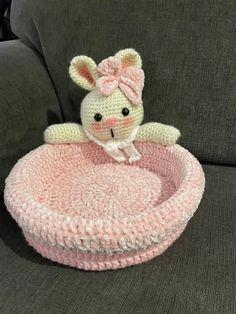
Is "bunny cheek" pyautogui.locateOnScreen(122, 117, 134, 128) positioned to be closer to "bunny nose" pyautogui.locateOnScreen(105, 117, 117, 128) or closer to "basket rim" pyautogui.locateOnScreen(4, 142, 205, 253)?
"bunny nose" pyautogui.locateOnScreen(105, 117, 117, 128)

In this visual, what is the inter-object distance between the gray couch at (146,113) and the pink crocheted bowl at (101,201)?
4cm

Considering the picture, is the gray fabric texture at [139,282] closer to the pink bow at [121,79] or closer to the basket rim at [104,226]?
the basket rim at [104,226]

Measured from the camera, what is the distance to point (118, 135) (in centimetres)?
72

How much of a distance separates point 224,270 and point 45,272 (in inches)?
9.9

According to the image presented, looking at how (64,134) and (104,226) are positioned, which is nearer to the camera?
(104,226)

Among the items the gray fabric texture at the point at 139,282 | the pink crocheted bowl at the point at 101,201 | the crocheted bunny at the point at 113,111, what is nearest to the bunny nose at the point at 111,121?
the crocheted bunny at the point at 113,111

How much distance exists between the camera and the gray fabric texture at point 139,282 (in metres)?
0.50

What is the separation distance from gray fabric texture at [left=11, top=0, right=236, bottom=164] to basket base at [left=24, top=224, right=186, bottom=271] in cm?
30

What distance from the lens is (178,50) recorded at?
0.77 m

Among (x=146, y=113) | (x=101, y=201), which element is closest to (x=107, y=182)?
(x=101, y=201)

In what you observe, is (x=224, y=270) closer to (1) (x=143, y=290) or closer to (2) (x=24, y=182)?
(1) (x=143, y=290)

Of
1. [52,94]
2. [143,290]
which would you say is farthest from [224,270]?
[52,94]

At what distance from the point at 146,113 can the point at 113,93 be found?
0.14 metres

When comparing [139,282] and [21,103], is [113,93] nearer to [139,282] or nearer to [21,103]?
[21,103]
